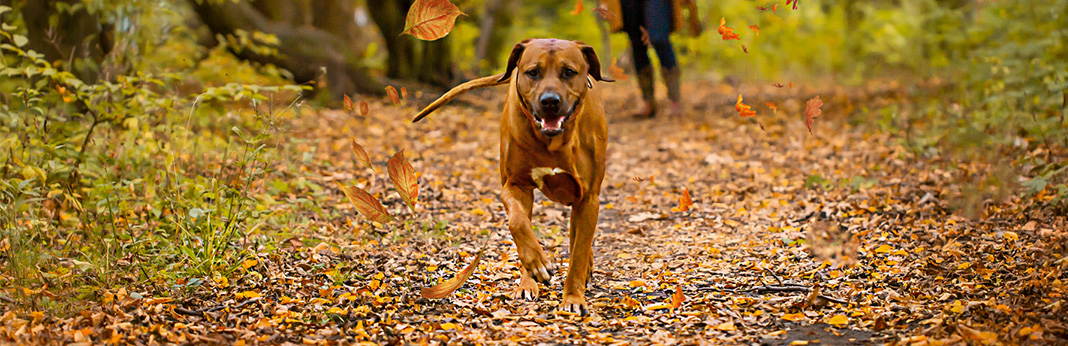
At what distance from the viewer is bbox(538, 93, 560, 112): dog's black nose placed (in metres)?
3.19

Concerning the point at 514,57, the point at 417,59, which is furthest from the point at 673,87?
the point at 514,57

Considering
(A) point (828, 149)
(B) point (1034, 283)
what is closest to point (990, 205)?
(B) point (1034, 283)

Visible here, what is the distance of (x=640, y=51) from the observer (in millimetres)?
8609

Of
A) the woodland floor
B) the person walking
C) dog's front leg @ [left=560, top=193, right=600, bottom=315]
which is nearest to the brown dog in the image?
dog's front leg @ [left=560, top=193, right=600, bottom=315]

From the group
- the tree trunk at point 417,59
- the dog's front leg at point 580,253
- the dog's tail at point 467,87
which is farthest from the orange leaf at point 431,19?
the tree trunk at point 417,59

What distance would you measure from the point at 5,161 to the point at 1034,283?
493 cm

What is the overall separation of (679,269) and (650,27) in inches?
185

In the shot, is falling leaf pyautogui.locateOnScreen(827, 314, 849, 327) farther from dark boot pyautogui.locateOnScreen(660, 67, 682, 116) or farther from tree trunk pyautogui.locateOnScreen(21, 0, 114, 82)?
dark boot pyautogui.locateOnScreen(660, 67, 682, 116)

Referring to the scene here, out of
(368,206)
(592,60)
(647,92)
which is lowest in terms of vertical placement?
Answer: (368,206)

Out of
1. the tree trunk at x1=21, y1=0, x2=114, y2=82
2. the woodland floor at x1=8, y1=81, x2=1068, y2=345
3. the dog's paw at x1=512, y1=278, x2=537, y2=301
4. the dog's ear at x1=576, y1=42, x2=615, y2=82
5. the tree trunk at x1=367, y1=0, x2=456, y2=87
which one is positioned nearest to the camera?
the woodland floor at x1=8, y1=81, x2=1068, y2=345

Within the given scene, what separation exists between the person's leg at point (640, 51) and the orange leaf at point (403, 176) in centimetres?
483

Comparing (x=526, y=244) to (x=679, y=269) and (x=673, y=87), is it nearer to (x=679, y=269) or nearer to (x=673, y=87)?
(x=679, y=269)

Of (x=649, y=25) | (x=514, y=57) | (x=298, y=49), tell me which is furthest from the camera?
(x=298, y=49)

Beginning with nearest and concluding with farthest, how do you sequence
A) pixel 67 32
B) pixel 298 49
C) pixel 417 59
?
pixel 67 32
pixel 298 49
pixel 417 59
